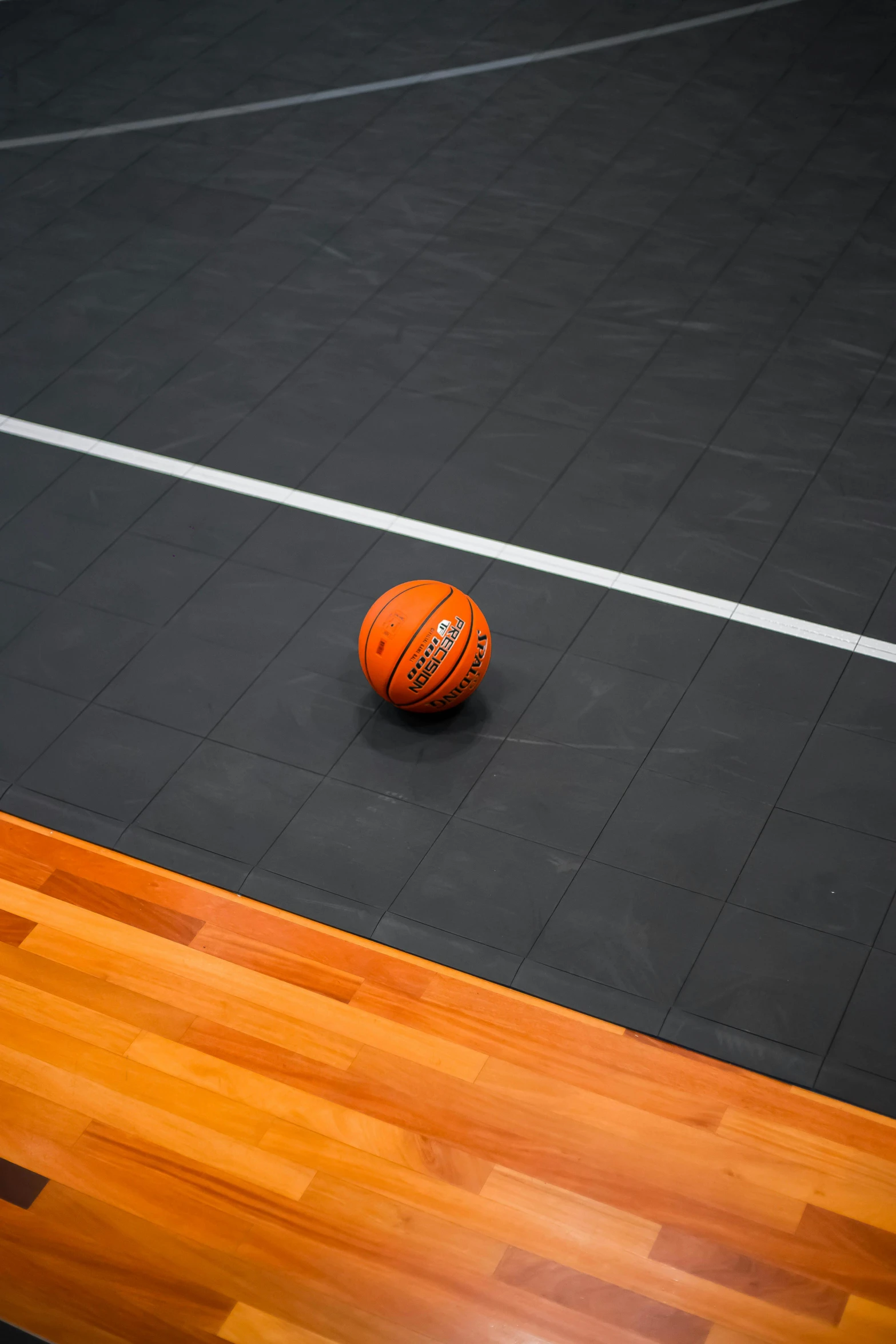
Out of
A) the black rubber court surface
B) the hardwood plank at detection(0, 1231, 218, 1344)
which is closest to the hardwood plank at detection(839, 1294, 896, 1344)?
the black rubber court surface

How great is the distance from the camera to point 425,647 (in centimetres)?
512

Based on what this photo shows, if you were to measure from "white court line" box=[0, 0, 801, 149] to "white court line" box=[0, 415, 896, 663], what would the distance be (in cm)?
358

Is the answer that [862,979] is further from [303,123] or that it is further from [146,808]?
[303,123]

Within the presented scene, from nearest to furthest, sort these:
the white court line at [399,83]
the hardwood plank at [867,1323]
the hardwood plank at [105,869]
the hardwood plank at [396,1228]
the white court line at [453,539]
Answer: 1. the hardwood plank at [867,1323]
2. the hardwood plank at [396,1228]
3. the hardwood plank at [105,869]
4. the white court line at [453,539]
5. the white court line at [399,83]

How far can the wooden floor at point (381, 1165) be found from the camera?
12.1 feet

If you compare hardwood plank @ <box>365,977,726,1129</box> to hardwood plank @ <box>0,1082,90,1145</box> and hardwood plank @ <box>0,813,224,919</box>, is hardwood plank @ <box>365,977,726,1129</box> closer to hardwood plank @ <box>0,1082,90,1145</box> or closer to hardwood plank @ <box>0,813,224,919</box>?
hardwood plank @ <box>0,813,224,919</box>

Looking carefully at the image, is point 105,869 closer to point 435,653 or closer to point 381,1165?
point 435,653

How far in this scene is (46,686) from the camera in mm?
5727

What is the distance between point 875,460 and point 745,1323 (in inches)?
171

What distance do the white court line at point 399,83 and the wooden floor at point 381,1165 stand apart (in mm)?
7144

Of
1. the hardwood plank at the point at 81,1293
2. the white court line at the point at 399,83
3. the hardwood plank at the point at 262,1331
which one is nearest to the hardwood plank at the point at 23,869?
the hardwood plank at the point at 81,1293

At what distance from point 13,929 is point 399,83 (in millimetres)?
7707

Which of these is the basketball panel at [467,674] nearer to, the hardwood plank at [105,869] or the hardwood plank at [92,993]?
the hardwood plank at [105,869]

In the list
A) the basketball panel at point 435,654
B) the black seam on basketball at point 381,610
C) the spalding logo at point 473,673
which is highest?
the black seam on basketball at point 381,610
